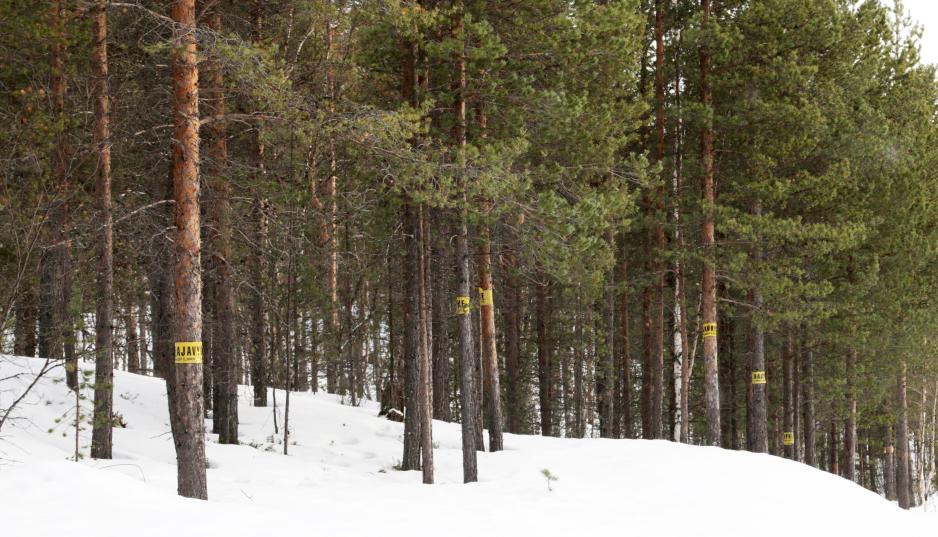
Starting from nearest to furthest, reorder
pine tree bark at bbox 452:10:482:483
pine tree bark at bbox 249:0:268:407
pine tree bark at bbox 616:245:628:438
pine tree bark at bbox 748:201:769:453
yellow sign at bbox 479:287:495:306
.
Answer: pine tree bark at bbox 452:10:482:483, pine tree bark at bbox 249:0:268:407, yellow sign at bbox 479:287:495:306, pine tree bark at bbox 748:201:769:453, pine tree bark at bbox 616:245:628:438

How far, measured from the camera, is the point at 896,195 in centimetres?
2100

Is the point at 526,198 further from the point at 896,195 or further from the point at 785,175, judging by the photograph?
the point at 896,195

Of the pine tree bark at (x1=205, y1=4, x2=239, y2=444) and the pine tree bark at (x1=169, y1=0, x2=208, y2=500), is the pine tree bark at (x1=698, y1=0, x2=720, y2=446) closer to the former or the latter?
the pine tree bark at (x1=205, y1=4, x2=239, y2=444)

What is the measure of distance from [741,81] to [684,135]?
11.5ft

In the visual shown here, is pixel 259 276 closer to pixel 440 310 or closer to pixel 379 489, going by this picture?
pixel 440 310

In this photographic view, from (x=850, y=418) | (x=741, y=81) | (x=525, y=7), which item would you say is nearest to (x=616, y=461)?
(x=525, y=7)

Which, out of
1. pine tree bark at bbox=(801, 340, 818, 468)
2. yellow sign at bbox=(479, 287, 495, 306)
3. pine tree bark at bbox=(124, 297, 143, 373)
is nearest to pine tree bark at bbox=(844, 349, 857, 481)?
pine tree bark at bbox=(801, 340, 818, 468)

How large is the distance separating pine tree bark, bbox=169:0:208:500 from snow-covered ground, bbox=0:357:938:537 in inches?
26.9

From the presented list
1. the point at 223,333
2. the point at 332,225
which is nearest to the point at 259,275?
the point at 223,333

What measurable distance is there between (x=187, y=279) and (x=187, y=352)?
0.75 metres

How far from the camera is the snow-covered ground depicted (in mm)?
7094

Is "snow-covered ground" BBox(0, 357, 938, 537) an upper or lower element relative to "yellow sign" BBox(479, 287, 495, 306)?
lower

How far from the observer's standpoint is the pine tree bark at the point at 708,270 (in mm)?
17656

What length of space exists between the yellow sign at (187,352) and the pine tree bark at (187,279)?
1cm
